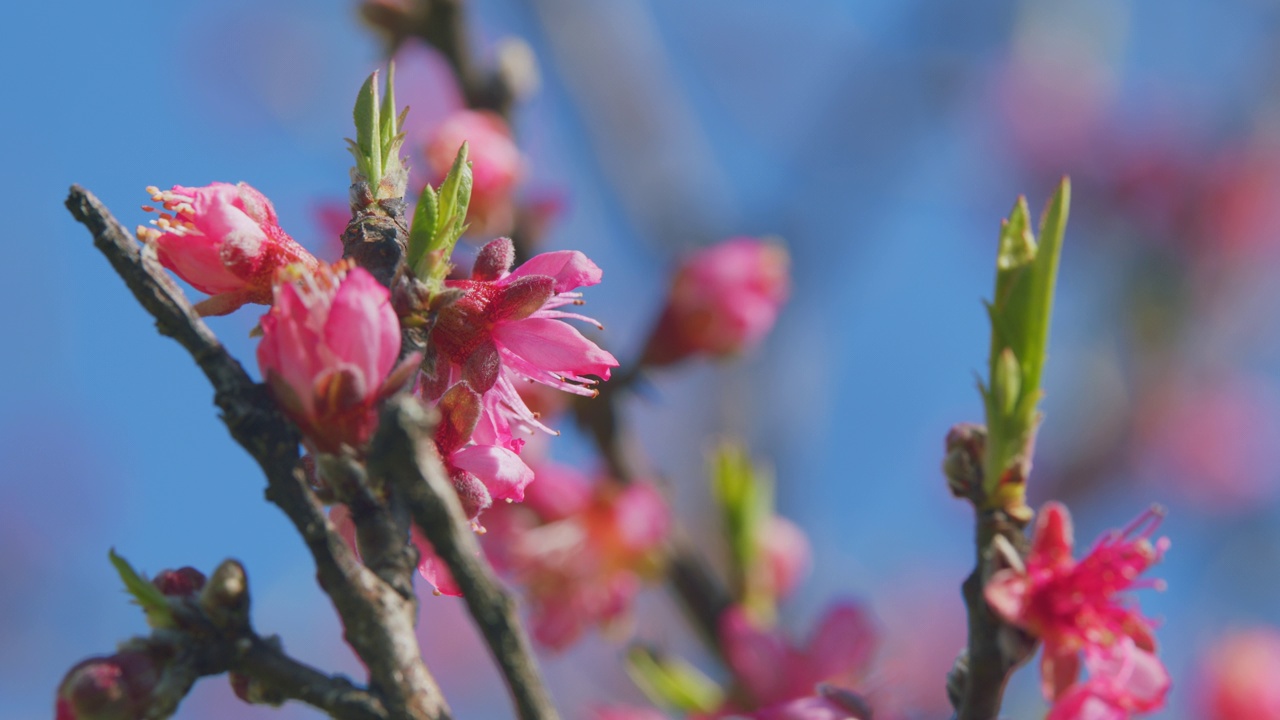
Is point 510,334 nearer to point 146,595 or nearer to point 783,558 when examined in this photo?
point 146,595

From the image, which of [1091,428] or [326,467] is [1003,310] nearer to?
[326,467]

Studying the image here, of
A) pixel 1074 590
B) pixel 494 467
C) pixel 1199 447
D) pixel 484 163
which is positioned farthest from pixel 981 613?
pixel 1199 447

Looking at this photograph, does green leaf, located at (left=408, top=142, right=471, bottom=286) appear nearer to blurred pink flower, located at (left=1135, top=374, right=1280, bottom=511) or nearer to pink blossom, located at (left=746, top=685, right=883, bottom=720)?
pink blossom, located at (left=746, top=685, right=883, bottom=720)

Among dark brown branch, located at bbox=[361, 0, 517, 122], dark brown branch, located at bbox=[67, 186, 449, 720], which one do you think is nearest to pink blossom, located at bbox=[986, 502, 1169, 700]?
dark brown branch, located at bbox=[67, 186, 449, 720]

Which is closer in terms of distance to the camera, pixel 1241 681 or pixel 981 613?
pixel 981 613

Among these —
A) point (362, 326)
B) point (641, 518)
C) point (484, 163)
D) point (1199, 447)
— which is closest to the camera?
point (362, 326)

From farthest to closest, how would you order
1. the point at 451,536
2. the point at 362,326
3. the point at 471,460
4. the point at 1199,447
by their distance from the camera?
the point at 1199,447 < the point at 471,460 < the point at 362,326 < the point at 451,536
